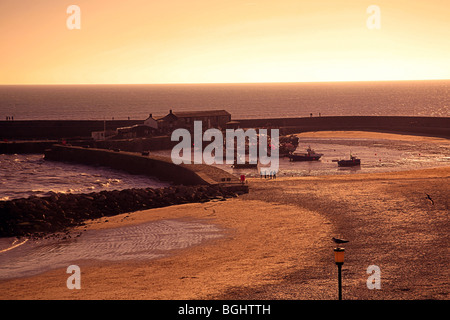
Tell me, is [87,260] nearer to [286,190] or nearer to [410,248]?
[410,248]

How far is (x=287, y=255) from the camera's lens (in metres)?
22.5

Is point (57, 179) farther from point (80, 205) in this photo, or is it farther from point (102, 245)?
point (102, 245)

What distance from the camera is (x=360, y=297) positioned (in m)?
17.1

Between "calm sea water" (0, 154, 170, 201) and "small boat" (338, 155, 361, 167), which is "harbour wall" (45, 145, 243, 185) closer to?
"calm sea water" (0, 154, 170, 201)

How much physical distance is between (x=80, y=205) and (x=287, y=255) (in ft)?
56.2

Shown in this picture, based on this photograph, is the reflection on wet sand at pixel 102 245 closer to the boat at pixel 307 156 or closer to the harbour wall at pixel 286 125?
the boat at pixel 307 156

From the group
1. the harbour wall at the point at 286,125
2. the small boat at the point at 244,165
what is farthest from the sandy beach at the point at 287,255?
the harbour wall at the point at 286,125

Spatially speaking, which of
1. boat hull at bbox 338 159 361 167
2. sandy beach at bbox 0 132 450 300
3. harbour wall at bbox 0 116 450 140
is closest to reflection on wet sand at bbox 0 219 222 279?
sandy beach at bbox 0 132 450 300

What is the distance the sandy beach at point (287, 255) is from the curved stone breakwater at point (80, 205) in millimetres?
1716

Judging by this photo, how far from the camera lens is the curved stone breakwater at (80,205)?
30141 mm

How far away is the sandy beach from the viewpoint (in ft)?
59.8

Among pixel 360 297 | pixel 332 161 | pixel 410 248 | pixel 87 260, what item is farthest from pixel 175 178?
pixel 360 297
